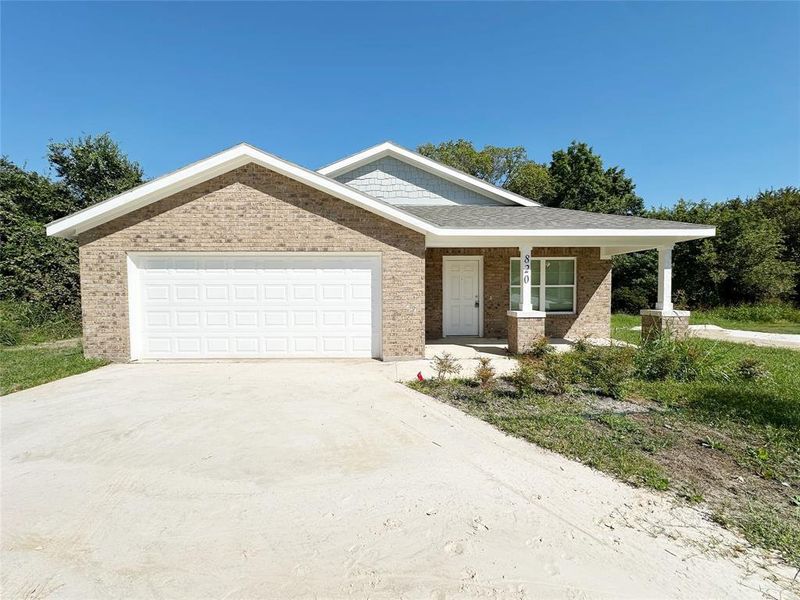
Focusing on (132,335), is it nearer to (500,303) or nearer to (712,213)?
(500,303)

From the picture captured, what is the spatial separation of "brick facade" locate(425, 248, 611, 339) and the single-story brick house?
2.18 m

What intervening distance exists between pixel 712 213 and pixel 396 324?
22117 mm

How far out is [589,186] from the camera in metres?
25.6

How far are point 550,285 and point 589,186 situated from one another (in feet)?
55.4

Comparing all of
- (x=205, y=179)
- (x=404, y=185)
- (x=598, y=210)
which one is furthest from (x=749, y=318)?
(x=205, y=179)

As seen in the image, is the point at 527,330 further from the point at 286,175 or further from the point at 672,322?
the point at 286,175

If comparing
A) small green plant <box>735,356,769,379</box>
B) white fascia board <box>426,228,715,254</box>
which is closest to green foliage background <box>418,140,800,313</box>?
white fascia board <box>426,228,715,254</box>

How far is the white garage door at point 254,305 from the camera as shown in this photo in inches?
345

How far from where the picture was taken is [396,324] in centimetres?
886

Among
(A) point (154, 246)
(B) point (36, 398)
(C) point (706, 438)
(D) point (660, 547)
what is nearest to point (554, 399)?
(C) point (706, 438)

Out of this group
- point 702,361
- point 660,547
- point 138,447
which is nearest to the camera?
point 660,547

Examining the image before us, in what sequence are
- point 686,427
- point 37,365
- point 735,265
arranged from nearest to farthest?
point 686,427, point 37,365, point 735,265

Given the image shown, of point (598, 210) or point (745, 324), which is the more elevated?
point (598, 210)

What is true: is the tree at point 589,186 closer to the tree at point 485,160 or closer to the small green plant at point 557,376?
the tree at point 485,160
